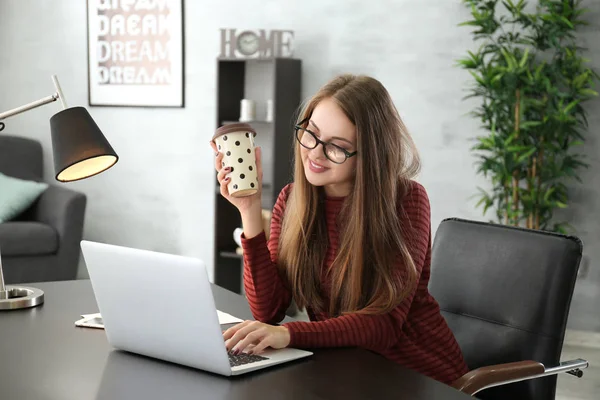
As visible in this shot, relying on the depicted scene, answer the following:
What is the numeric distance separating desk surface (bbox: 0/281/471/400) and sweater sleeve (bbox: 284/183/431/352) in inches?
1.1

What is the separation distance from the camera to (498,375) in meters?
1.63

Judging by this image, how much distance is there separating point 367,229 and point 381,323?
0.18 meters

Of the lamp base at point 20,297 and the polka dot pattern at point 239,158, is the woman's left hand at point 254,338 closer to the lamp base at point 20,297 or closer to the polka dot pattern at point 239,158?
the polka dot pattern at point 239,158

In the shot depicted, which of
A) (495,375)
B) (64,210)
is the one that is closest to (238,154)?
(495,375)

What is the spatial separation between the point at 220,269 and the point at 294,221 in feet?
10.5

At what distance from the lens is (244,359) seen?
139cm

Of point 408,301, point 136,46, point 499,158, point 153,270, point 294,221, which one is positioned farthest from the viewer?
point 136,46

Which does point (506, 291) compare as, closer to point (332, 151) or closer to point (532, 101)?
point (332, 151)

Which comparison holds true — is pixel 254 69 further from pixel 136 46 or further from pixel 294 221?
pixel 294 221

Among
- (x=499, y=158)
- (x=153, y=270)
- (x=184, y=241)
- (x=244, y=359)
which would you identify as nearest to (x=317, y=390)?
(x=244, y=359)

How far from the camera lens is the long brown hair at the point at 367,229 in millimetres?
1598

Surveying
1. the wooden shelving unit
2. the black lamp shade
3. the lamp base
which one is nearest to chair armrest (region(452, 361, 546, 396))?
the black lamp shade

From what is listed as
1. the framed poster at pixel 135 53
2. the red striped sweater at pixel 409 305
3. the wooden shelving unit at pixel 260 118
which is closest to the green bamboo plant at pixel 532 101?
the wooden shelving unit at pixel 260 118

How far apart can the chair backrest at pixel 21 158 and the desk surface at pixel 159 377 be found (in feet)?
12.8
